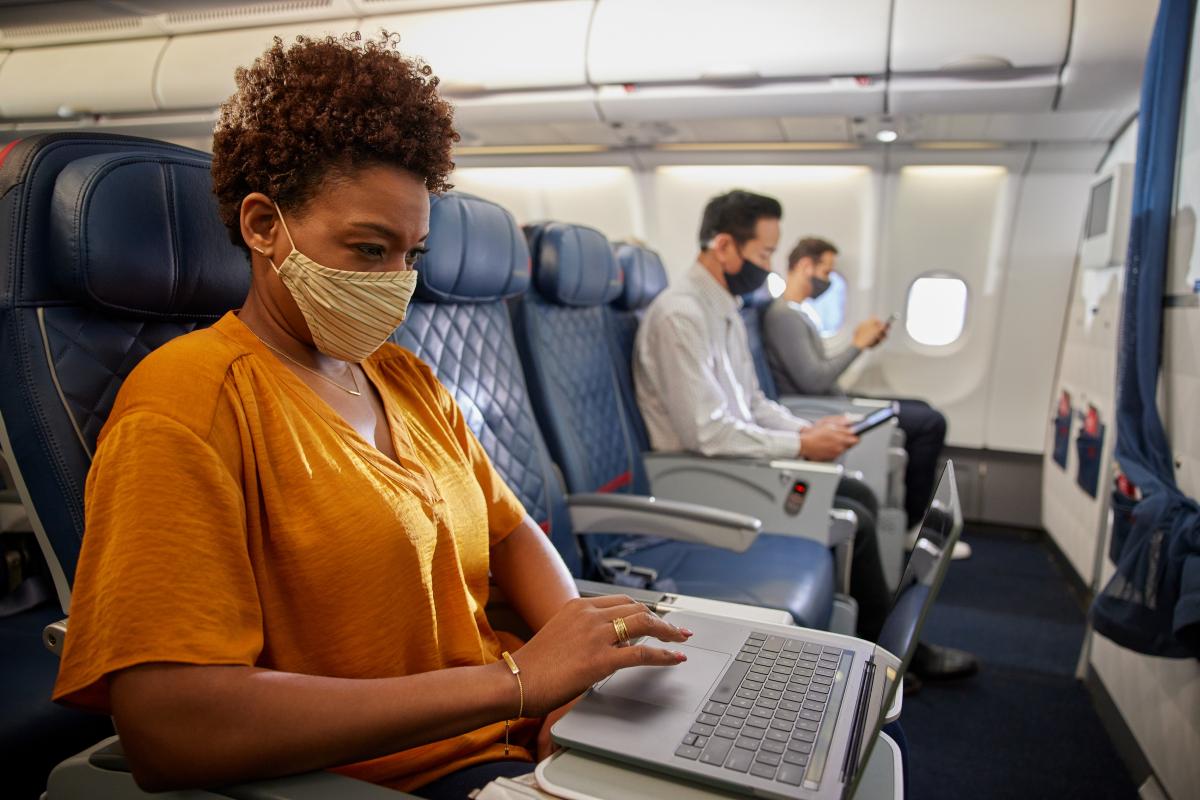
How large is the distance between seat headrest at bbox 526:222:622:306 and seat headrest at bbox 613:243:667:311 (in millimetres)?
318

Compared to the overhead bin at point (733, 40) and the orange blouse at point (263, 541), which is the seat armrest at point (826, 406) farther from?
the orange blouse at point (263, 541)

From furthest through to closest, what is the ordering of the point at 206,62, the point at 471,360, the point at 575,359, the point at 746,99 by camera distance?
the point at 206,62 < the point at 746,99 < the point at 575,359 < the point at 471,360

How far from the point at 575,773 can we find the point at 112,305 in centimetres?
89

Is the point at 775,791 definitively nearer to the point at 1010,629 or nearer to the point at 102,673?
the point at 102,673

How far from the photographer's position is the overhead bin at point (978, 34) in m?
3.15

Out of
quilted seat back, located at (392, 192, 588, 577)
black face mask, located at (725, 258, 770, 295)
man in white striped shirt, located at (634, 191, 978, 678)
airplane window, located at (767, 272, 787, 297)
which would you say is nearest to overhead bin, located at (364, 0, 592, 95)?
man in white striped shirt, located at (634, 191, 978, 678)

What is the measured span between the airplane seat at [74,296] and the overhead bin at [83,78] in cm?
446

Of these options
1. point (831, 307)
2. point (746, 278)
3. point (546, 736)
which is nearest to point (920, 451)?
point (831, 307)

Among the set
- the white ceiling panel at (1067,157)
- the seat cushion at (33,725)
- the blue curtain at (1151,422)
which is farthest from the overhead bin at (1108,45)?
the seat cushion at (33,725)

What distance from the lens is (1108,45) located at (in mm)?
3107

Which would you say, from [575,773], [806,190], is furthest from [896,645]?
[806,190]

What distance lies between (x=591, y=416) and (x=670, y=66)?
2029 mm

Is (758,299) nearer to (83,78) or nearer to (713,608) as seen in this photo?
(713,608)

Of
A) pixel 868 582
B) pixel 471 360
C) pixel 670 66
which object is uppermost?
pixel 670 66
